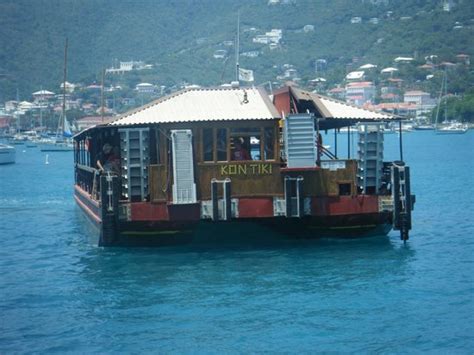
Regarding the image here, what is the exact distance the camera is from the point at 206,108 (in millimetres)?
27609

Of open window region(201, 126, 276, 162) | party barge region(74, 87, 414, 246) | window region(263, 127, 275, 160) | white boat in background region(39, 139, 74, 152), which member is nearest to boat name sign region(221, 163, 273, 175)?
party barge region(74, 87, 414, 246)

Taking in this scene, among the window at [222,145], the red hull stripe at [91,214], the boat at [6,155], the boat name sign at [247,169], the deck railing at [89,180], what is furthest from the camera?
the boat at [6,155]

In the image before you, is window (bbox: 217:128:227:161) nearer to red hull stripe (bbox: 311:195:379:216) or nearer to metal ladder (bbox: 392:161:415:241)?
red hull stripe (bbox: 311:195:379:216)

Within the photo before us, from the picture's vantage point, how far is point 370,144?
27219 mm

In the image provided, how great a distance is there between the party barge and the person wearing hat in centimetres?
149

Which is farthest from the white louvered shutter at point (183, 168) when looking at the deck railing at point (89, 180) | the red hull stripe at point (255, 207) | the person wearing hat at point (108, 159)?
the deck railing at point (89, 180)

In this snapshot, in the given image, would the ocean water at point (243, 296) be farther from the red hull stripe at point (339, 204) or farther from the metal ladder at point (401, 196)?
the red hull stripe at point (339, 204)

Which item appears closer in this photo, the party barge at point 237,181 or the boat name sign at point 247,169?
the party barge at point 237,181

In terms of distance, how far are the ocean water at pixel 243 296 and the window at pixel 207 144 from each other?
2760mm

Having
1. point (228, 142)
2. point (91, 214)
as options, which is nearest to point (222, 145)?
point (228, 142)

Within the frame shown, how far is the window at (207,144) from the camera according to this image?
26.8 meters

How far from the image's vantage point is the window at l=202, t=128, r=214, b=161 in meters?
26.8

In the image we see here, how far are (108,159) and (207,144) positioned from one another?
5.12 m

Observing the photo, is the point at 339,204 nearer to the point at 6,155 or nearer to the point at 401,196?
the point at 401,196
